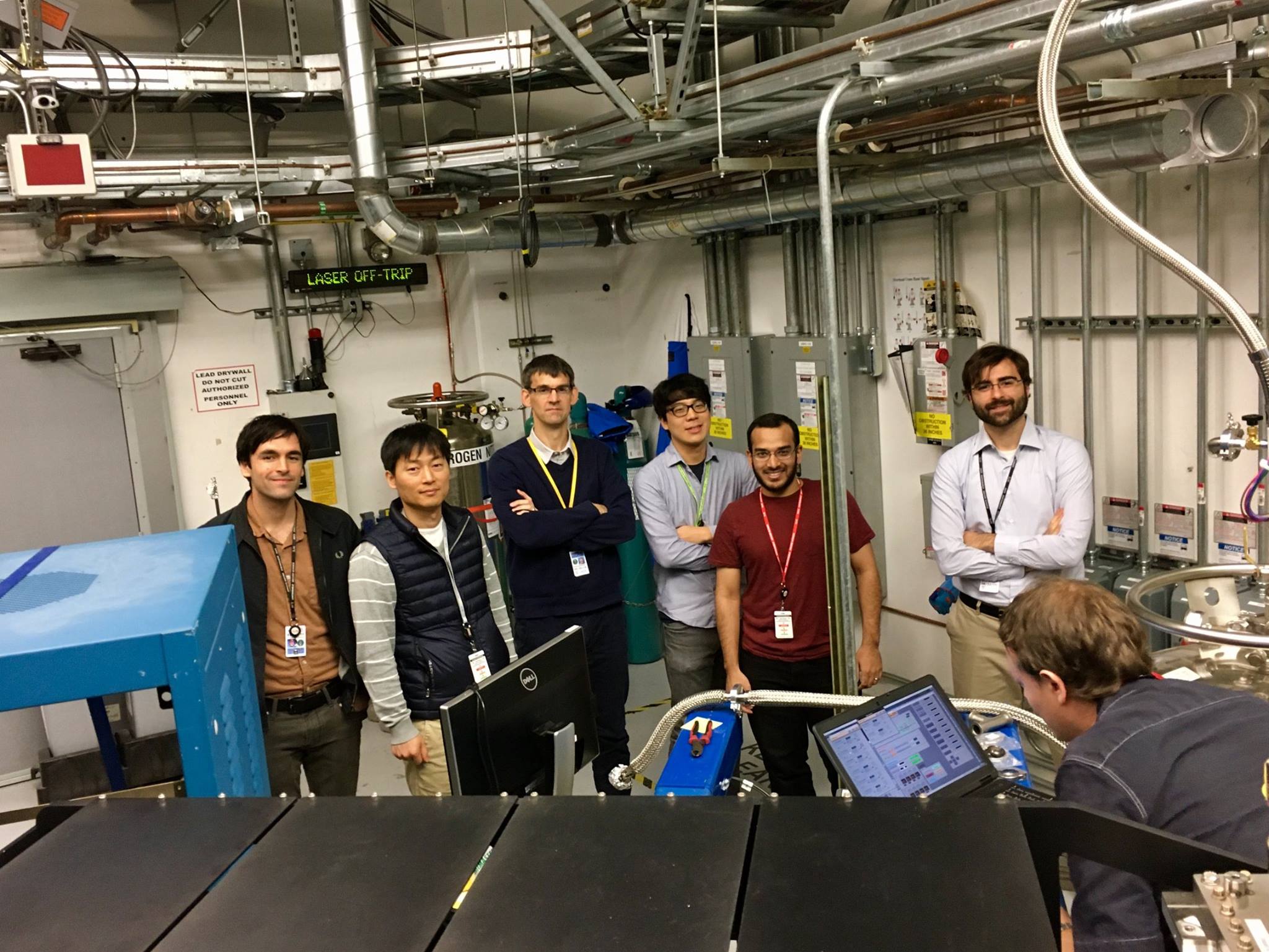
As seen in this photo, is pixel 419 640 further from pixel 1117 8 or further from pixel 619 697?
pixel 1117 8

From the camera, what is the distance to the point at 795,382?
449 centimetres

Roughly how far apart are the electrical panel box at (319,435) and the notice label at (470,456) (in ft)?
2.07

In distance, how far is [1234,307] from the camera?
41.1 inches

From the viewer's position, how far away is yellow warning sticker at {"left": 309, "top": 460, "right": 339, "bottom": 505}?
5.00m

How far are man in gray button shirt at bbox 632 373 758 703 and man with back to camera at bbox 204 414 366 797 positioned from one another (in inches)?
42.1

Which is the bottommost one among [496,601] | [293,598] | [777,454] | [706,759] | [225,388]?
[706,759]

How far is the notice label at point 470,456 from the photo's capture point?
15.8 feet

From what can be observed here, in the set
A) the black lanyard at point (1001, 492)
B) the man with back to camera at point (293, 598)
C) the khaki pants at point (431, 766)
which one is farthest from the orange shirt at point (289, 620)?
the black lanyard at point (1001, 492)

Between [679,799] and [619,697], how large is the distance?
2384mm

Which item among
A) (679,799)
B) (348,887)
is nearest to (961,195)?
(679,799)

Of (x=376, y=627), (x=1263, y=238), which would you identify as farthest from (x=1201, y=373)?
(x=376, y=627)

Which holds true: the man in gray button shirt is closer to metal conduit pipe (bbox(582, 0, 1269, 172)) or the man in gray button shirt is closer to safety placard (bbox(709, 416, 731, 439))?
metal conduit pipe (bbox(582, 0, 1269, 172))

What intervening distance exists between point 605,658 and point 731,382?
1.87m

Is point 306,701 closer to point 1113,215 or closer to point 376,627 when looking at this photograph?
point 376,627
